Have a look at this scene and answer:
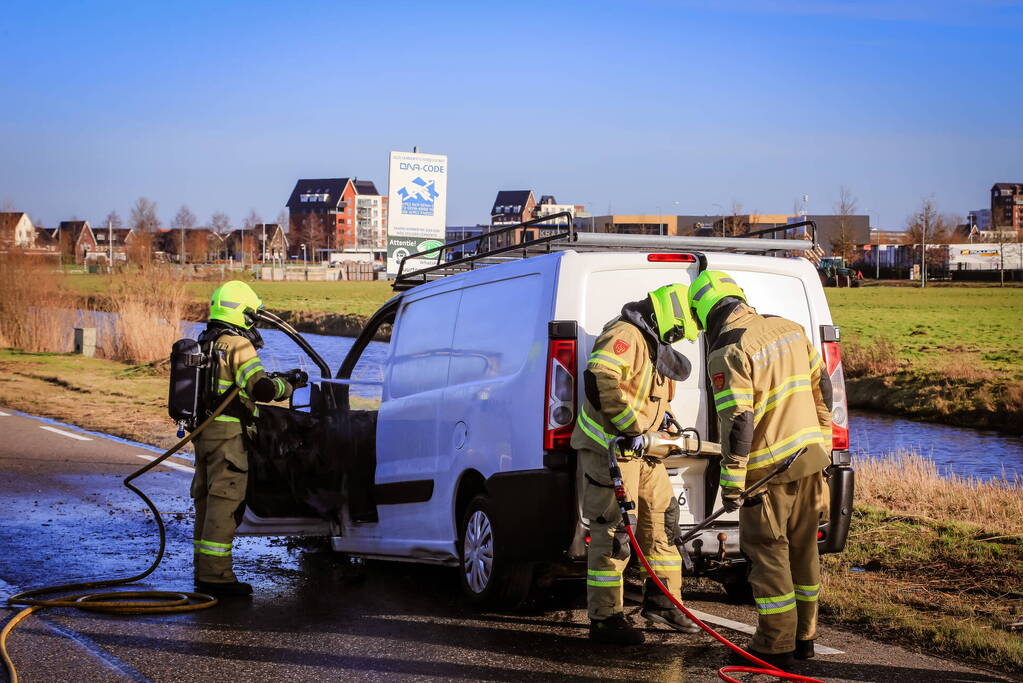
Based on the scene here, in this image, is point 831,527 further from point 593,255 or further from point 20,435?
point 20,435

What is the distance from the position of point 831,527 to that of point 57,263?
3005 cm

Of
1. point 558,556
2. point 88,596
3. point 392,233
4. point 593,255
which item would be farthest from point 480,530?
point 392,233

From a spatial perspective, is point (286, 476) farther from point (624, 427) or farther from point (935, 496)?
point (935, 496)

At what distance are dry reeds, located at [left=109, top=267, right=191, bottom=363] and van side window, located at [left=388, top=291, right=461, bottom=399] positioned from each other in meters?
20.8

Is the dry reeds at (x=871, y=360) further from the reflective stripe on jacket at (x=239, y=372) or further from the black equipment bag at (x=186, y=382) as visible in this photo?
the black equipment bag at (x=186, y=382)

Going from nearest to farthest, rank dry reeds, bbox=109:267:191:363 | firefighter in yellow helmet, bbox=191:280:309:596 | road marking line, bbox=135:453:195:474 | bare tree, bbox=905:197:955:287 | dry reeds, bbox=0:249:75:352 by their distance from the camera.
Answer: firefighter in yellow helmet, bbox=191:280:309:596, road marking line, bbox=135:453:195:474, dry reeds, bbox=109:267:191:363, dry reeds, bbox=0:249:75:352, bare tree, bbox=905:197:955:287

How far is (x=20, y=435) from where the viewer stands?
52.1ft

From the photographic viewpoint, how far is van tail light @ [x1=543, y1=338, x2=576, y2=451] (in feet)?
19.4

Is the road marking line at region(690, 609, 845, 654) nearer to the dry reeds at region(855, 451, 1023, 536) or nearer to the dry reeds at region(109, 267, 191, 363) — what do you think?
the dry reeds at region(855, 451, 1023, 536)

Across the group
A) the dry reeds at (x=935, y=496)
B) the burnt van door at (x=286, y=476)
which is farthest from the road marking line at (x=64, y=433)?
the dry reeds at (x=935, y=496)

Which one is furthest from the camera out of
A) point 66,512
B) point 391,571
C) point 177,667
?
point 66,512

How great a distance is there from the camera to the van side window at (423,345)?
23.5ft

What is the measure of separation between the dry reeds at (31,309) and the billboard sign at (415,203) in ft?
55.6

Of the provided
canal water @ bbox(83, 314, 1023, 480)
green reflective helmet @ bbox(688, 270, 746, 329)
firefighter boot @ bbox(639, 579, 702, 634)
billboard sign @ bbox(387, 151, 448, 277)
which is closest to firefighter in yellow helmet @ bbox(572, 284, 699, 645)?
green reflective helmet @ bbox(688, 270, 746, 329)
